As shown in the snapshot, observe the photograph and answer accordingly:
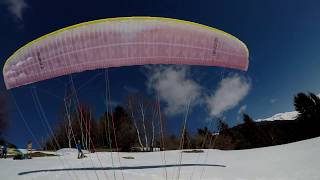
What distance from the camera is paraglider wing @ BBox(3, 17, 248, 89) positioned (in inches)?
355

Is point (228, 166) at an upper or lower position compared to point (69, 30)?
lower

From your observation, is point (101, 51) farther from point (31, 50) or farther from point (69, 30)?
point (31, 50)

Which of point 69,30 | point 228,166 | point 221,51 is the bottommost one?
point 228,166

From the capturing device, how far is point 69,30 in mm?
9023

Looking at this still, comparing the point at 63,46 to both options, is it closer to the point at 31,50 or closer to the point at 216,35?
the point at 31,50

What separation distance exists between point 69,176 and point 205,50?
854 cm

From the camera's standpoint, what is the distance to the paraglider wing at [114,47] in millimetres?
9023

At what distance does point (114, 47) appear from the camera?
30.4 feet

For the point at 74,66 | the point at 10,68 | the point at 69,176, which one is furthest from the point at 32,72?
the point at 69,176

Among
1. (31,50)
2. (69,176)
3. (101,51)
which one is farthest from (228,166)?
(31,50)

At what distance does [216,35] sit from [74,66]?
4820mm

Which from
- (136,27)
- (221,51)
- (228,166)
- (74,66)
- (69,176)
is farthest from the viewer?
(228,166)

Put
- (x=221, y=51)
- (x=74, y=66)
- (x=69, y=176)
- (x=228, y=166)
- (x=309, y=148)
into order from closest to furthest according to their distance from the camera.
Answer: (x=74, y=66) < (x=221, y=51) < (x=69, y=176) < (x=228, y=166) < (x=309, y=148)

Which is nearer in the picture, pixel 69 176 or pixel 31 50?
pixel 31 50
